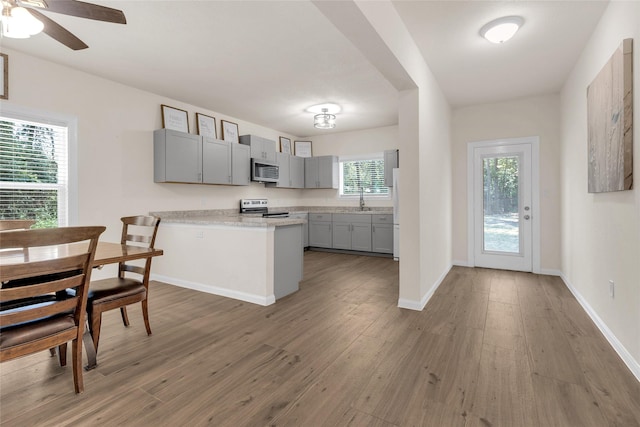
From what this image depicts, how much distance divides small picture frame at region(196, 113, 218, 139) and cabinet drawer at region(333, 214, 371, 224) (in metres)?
2.75

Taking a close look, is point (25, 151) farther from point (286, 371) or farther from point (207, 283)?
point (286, 371)

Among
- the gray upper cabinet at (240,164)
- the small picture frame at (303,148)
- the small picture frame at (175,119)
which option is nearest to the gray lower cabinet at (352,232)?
the small picture frame at (303,148)

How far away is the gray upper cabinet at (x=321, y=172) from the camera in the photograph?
21.4ft

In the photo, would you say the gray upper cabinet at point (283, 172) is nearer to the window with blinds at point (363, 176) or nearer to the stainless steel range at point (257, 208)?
the stainless steel range at point (257, 208)

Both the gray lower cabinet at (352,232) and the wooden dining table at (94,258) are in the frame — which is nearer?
the wooden dining table at (94,258)

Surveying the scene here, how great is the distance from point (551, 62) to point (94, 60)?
4.90 meters

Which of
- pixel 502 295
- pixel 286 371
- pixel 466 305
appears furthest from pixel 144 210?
pixel 502 295

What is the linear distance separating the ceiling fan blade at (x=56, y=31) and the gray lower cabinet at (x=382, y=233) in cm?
478

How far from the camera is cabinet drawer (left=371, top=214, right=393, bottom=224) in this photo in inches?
224

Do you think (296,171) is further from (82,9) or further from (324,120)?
(82,9)

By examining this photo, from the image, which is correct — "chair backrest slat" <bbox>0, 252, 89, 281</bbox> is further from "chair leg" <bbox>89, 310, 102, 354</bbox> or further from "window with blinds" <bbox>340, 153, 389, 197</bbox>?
"window with blinds" <bbox>340, 153, 389, 197</bbox>

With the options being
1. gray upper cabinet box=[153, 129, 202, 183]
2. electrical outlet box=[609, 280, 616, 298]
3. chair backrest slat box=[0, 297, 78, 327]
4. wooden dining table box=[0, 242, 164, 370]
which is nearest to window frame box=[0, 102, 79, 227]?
gray upper cabinet box=[153, 129, 202, 183]

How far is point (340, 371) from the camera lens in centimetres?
195

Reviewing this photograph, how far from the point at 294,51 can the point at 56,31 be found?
1862mm
